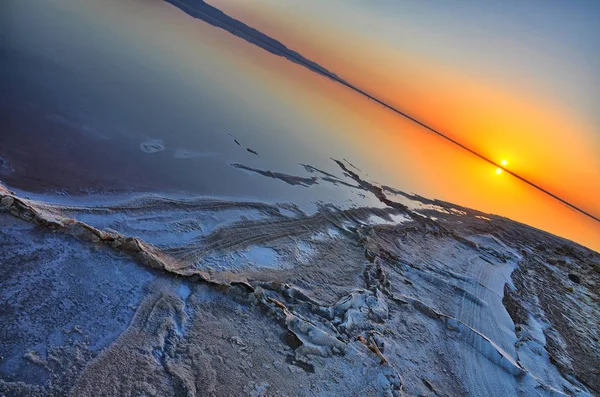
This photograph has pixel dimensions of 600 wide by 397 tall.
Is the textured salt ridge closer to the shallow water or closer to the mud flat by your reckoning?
the mud flat

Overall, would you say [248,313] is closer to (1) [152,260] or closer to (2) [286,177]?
(1) [152,260]

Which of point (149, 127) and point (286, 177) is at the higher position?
point (286, 177)


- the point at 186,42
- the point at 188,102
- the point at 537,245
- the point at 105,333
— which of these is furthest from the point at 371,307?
the point at 186,42

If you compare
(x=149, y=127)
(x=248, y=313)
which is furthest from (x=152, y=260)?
(x=149, y=127)

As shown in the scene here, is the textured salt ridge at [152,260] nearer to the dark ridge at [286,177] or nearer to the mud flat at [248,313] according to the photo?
the mud flat at [248,313]

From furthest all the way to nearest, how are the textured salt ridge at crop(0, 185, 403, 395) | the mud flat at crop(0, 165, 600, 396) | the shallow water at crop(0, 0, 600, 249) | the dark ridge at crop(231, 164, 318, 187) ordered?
the dark ridge at crop(231, 164, 318, 187)
the shallow water at crop(0, 0, 600, 249)
the textured salt ridge at crop(0, 185, 403, 395)
the mud flat at crop(0, 165, 600, 396)

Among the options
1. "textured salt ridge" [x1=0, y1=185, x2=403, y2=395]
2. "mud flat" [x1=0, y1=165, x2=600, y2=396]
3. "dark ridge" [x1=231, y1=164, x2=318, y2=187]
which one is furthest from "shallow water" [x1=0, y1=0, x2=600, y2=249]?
"mud flat" [x1=0, y1=165, x2=600, y2=396]

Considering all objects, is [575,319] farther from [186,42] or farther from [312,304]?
[186,42]

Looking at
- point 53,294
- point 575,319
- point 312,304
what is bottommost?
point 53,294
